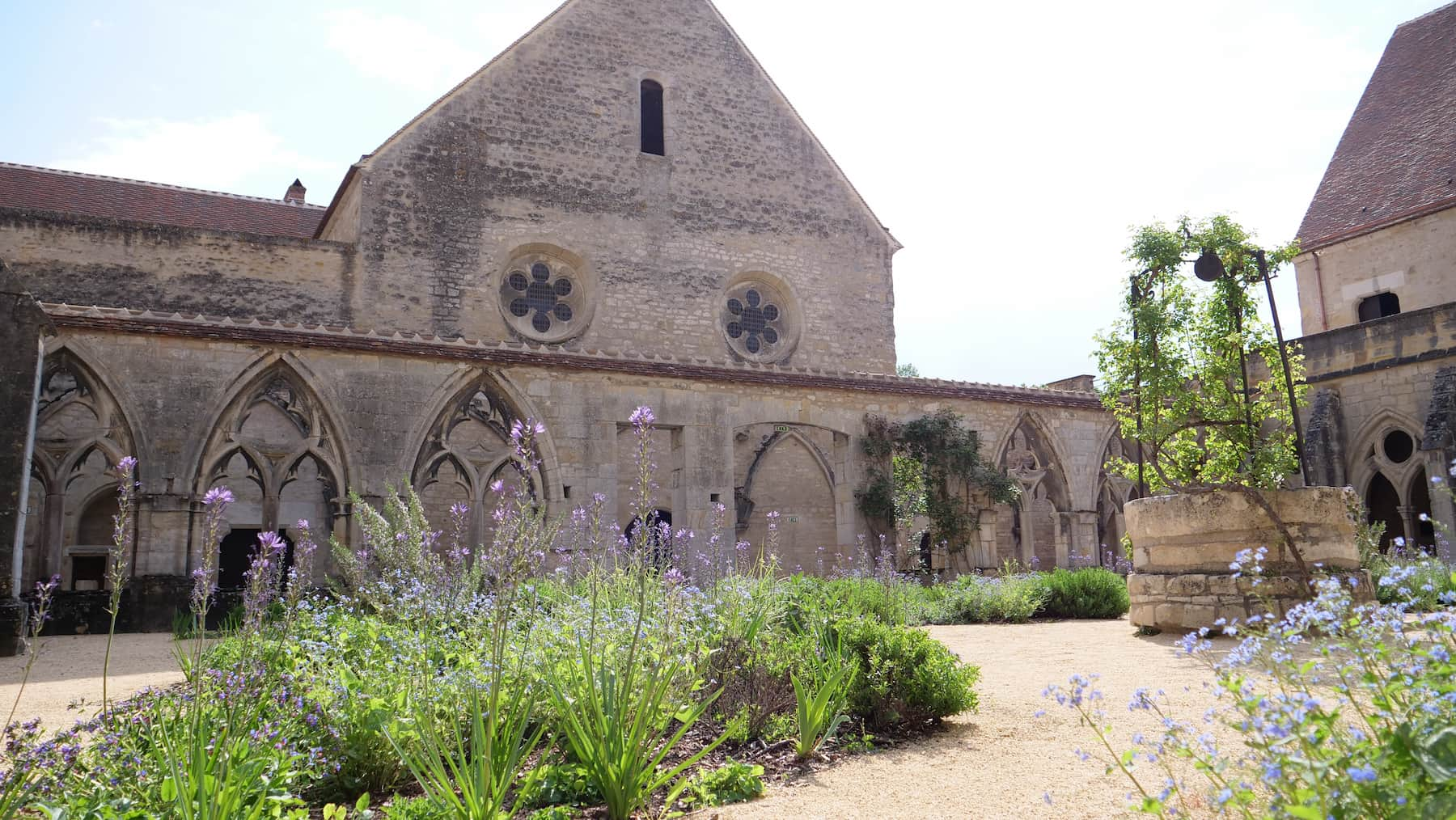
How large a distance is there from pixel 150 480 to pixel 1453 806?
Result: 1015 centimetres

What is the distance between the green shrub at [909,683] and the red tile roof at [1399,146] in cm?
1810

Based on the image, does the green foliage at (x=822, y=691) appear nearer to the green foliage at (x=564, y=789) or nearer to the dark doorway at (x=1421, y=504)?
the green foliage at (x=564, y=789)

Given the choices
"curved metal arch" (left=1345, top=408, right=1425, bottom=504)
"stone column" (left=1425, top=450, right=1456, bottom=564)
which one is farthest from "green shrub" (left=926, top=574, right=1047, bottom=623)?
"curved metal arch" (left=1345, top=408, right=1425, bottom=504)

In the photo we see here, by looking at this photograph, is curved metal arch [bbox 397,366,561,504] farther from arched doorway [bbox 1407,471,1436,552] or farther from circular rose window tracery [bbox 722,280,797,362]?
arched doorway [bbox 1407,471,1436,552]

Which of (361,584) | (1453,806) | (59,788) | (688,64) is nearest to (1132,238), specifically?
(361,584)

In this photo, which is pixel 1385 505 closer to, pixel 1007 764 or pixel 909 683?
pixel 909 683

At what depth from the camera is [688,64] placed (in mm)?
16703

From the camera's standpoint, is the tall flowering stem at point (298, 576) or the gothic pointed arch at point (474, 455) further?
the gothic pointed arch at point (474, 455)

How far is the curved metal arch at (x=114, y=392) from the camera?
9141mm

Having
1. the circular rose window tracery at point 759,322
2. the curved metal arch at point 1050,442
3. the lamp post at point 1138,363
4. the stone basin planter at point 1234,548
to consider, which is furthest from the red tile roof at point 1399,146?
the stone basin planter at point 1234,548

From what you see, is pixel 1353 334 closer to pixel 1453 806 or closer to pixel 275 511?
pixel 275 511

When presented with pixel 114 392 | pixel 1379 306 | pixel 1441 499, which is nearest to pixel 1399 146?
pixel 1379 306

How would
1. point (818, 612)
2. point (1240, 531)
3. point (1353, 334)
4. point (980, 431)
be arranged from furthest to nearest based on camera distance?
point (1353, 334) < point (980, 431) < point (1240, 531) < point (818, 612)

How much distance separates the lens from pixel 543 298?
1541cm
